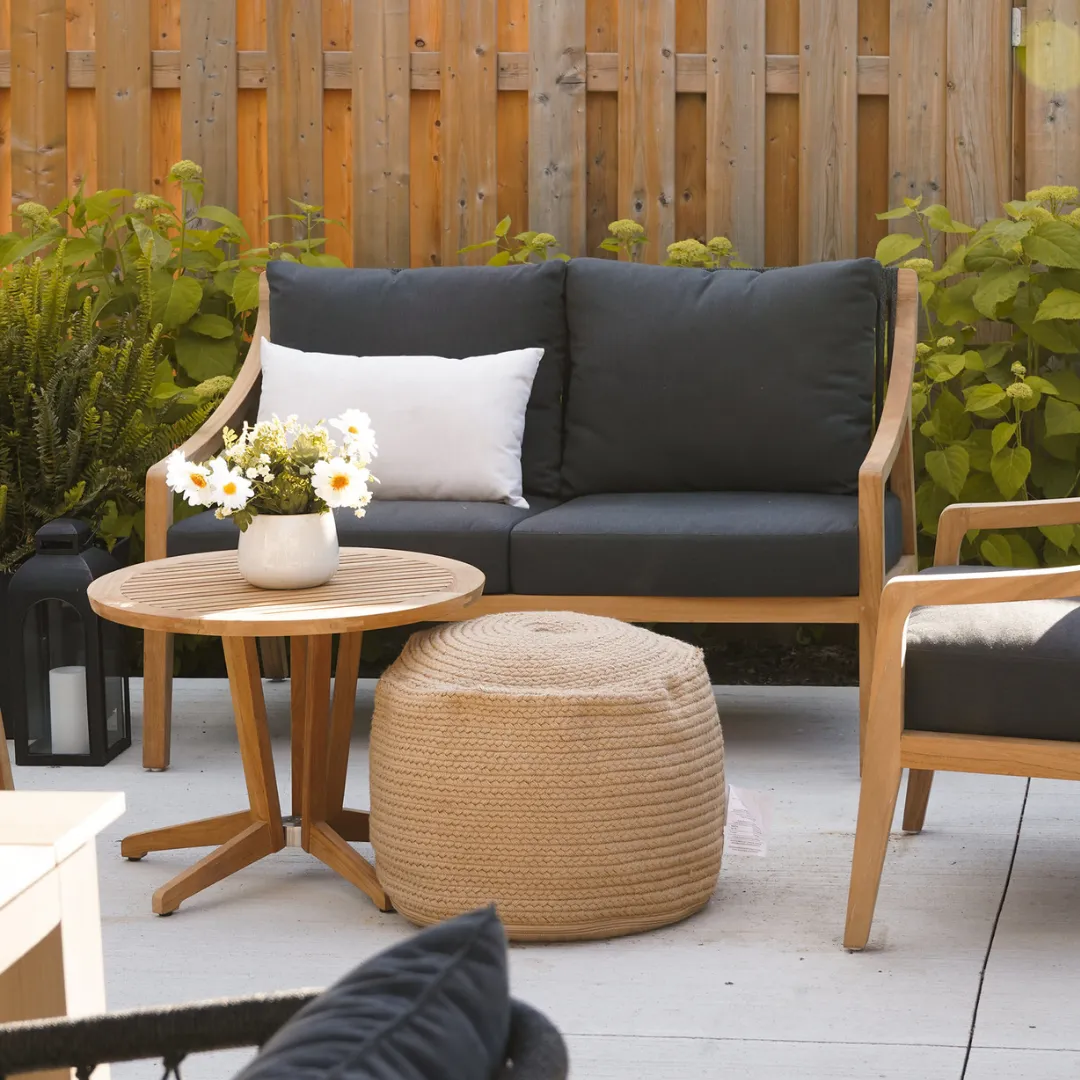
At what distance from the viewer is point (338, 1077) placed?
0.55m

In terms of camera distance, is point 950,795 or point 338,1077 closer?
A: point 338,1077

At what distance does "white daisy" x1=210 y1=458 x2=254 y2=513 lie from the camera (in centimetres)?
229

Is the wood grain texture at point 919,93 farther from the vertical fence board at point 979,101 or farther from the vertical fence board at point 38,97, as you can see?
the vertical fence board at point 38,97

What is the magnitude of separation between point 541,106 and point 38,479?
1607 millimetres

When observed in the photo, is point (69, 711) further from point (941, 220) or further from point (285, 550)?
point (941, 220)

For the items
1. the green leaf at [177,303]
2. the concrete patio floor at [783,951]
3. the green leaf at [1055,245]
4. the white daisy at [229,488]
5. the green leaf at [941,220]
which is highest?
the green leaf at [941,220]

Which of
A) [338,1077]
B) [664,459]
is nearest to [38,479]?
[664,459]

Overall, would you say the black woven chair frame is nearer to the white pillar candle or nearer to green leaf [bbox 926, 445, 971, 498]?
the white pillar candle

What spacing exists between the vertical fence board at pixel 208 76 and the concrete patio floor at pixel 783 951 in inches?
74.9

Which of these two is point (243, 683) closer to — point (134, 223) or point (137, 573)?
point (137, 573)

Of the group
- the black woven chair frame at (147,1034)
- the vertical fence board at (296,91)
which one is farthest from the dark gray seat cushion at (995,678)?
the vertical fence board at (296,91)

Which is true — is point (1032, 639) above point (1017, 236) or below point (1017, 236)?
below

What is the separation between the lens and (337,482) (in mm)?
2301

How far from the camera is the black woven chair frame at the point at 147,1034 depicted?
2.46ft
